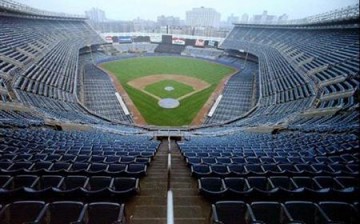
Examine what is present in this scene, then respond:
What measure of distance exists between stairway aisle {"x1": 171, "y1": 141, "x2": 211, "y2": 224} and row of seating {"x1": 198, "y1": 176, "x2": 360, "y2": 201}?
0.33m

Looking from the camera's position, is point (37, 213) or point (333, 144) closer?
point (37, 213)

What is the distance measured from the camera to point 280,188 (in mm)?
6273

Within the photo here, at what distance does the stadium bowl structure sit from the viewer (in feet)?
19.7

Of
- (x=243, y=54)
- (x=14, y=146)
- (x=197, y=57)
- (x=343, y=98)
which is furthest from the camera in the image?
(x=197, y=57)

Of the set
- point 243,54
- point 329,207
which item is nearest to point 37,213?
point 329,207

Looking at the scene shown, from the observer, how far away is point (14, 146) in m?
11.2

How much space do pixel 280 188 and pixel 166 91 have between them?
3840cm

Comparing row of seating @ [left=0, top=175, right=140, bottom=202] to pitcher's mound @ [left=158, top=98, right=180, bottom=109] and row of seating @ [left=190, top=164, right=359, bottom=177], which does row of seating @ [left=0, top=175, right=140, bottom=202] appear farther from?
pitcher's mound @ [left=158, top=98, right=180, bottom=109]

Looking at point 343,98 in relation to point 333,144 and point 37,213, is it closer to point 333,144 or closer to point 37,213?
point 333,144

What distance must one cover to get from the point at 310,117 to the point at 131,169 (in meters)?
18.2

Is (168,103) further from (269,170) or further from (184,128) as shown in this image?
(269,170)

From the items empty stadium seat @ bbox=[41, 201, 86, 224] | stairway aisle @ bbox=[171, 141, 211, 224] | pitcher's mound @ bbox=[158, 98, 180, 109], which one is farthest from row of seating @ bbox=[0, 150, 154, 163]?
pitcher's mound @ bbox=[158, 98, 180, 109]

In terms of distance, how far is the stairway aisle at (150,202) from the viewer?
20.2 feet

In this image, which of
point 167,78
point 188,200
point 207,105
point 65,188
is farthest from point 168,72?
point 65,188
